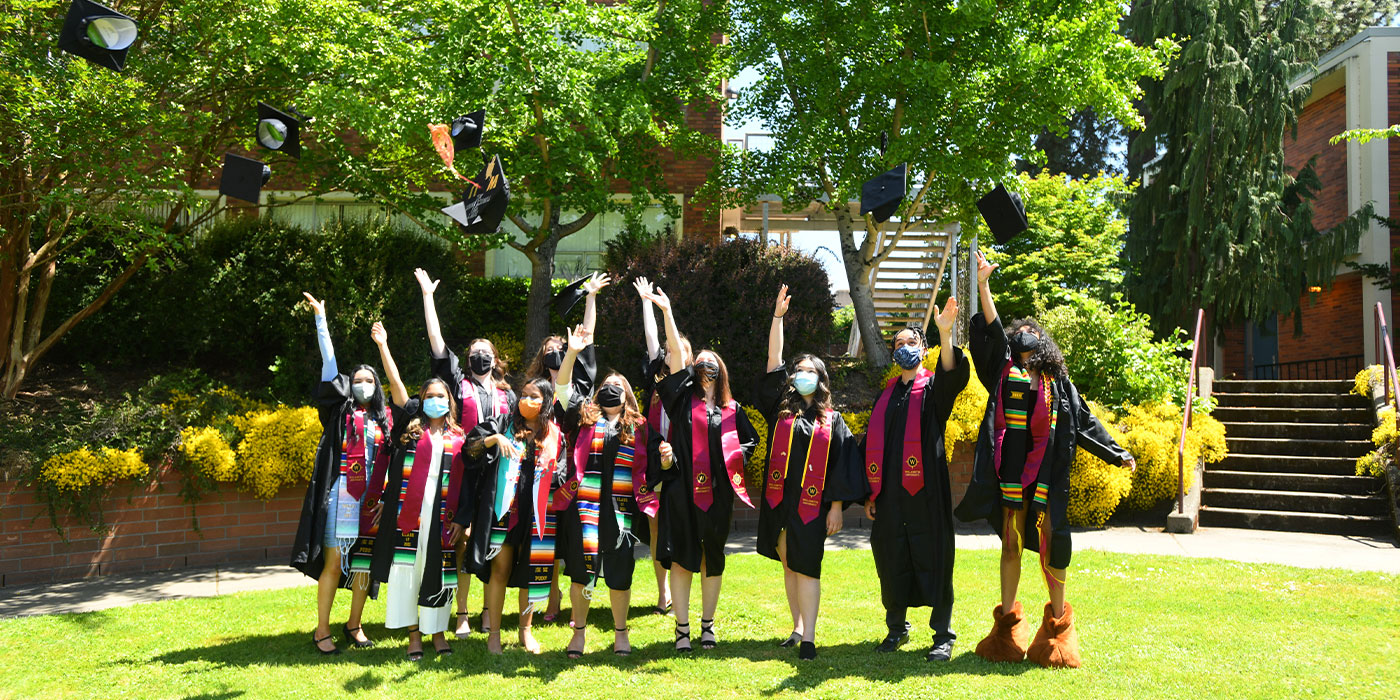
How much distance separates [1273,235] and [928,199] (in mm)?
7956

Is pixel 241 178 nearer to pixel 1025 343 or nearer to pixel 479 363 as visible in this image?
pixel 479 363

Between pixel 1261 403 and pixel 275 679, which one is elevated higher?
pixel 1261 403

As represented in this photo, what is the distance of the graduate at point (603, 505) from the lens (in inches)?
204

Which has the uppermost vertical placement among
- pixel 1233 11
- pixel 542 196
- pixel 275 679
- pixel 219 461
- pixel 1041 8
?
pixel 1233 11

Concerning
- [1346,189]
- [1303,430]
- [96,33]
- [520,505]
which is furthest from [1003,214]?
[1346,189]

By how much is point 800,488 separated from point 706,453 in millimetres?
563

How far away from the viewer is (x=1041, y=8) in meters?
10.6

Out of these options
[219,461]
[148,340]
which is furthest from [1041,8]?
[148,340]

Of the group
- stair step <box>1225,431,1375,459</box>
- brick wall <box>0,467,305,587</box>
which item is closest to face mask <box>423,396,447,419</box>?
brick wall <box>0,467,305,587</box>

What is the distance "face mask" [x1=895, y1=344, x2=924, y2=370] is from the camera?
512 cm

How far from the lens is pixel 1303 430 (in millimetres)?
10789

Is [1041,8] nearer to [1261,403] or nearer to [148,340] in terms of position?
[1261,403]

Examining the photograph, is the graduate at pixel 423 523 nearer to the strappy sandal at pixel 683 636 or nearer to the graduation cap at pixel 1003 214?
the strappy sandal at pixel 683 636

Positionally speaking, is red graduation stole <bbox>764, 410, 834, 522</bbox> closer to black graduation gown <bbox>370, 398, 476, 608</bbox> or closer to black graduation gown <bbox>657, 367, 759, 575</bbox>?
black graduation gown <bbox>657, 367, 759, 575</bbox>
